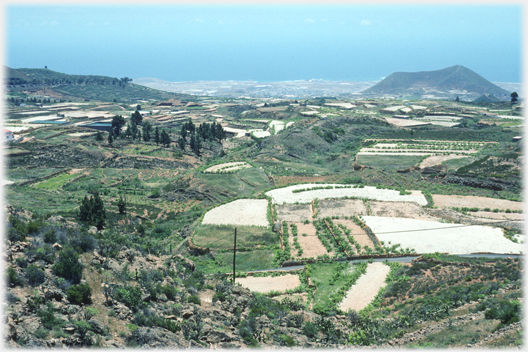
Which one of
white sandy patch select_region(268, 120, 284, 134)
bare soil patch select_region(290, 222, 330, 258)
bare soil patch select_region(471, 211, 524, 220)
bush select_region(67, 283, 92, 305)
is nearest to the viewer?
bush select_region(67, 283, 92, 305)

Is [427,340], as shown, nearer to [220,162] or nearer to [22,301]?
[22,301]

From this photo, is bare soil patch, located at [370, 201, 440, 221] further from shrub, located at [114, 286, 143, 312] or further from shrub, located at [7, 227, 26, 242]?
shrub, located at [7, 227, 26, 242]

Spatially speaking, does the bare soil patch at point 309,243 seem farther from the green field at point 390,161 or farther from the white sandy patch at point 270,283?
the green field at point 390,161

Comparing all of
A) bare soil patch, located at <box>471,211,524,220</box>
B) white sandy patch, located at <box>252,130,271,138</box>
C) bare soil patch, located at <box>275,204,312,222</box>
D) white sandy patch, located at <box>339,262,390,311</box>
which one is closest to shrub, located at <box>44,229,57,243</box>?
white sandy patch, located at <box>339,262,390,311</box>

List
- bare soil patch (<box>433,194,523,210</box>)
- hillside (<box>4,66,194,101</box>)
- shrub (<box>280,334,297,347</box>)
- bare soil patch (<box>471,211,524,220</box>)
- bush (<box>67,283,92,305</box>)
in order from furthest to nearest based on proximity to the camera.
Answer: hillside (<box>4,66,194,101</box>)
bare soil patch (<box>433,194,523,210</box>)
bare soil patch (<box>471,211,524,220</box>)
shrub (<box>280,334,297,347</box>)
bush (<box>67,283,92,305</box>)

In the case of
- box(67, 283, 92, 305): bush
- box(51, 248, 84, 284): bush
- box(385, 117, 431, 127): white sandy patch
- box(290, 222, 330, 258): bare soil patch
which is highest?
box(385, 117, 431, 127): white sandy patch

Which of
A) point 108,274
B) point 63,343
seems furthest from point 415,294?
point 63,343

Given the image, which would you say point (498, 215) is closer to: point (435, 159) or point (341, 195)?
point (341, 195)

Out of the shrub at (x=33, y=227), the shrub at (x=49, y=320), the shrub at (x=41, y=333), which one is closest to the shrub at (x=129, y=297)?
the shrub at (x=49, y=320)
